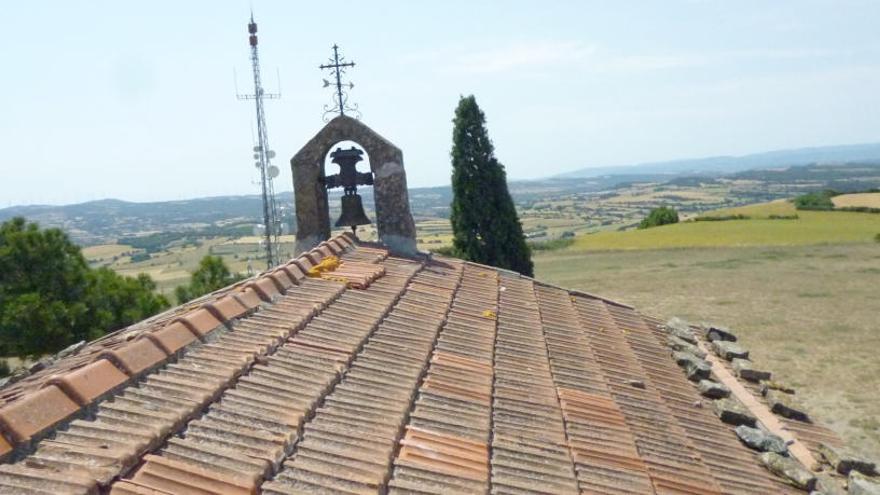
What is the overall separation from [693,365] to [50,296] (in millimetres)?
19271

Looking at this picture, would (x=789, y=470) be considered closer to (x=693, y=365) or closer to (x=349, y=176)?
(x=693, y=365)

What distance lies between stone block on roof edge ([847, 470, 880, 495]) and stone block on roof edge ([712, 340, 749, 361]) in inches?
104

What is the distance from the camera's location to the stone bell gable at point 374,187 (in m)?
7.68

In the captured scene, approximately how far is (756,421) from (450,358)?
2.41m

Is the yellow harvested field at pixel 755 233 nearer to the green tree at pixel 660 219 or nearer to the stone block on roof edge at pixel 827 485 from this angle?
the green tree at pixel 660 219

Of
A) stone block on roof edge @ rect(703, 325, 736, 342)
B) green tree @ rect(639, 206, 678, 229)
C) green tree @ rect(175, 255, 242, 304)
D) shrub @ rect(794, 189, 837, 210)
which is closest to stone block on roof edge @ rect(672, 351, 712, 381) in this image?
stone block on roof edge @ rect(703, 325, 736, 342)

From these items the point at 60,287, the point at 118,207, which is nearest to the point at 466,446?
the point at 60,287

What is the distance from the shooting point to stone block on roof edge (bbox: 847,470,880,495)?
177 inches

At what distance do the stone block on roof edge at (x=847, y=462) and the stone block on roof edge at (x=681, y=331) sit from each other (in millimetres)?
2485

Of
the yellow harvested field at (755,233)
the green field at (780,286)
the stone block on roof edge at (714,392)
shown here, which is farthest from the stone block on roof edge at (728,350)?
the yellow harvested field at (755,233)

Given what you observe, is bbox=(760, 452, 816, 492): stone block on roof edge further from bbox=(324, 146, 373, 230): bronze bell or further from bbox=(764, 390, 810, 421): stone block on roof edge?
bbox=(324, 146, 373, 230): bronze bell

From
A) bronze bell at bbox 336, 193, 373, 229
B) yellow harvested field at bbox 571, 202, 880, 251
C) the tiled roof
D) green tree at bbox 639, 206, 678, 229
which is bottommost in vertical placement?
yellow harvested field at bbox 571, 202, 880, 251

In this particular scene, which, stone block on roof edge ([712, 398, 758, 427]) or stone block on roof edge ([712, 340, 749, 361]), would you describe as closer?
stone block on roof edge ([712, 398, 758, 427])

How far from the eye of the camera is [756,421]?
5.33 metres
